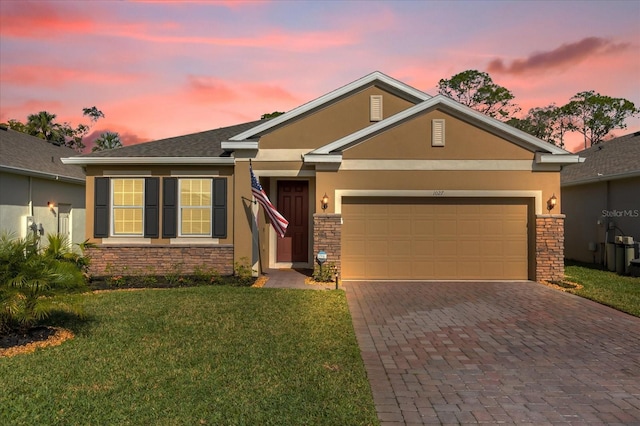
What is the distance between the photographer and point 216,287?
10492mm

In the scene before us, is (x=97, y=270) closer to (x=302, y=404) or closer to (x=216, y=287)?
(x=216, y=287)

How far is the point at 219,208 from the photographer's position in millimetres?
12141

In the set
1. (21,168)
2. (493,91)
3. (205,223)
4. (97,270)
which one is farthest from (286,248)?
(493,91)

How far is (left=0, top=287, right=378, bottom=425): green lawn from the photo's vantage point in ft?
12.5

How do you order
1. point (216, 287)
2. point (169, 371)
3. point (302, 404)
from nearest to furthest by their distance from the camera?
point (302, 404) → point (169, 371) → point (216, 287)

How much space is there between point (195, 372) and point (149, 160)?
883 cm

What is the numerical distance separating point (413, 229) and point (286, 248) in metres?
4.70

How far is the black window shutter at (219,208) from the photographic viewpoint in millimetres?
12102

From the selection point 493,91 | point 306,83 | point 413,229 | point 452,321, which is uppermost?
point 493,91

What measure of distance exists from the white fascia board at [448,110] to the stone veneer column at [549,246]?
1960 mm

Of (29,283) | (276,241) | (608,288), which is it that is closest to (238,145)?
(276,241)

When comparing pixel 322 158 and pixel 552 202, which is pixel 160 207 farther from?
pixel 552 202

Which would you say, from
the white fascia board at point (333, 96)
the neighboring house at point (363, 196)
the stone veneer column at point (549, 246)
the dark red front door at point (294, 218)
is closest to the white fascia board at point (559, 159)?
the neighboring house at point (363, 196)

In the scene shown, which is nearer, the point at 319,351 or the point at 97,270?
the point at 319,351
